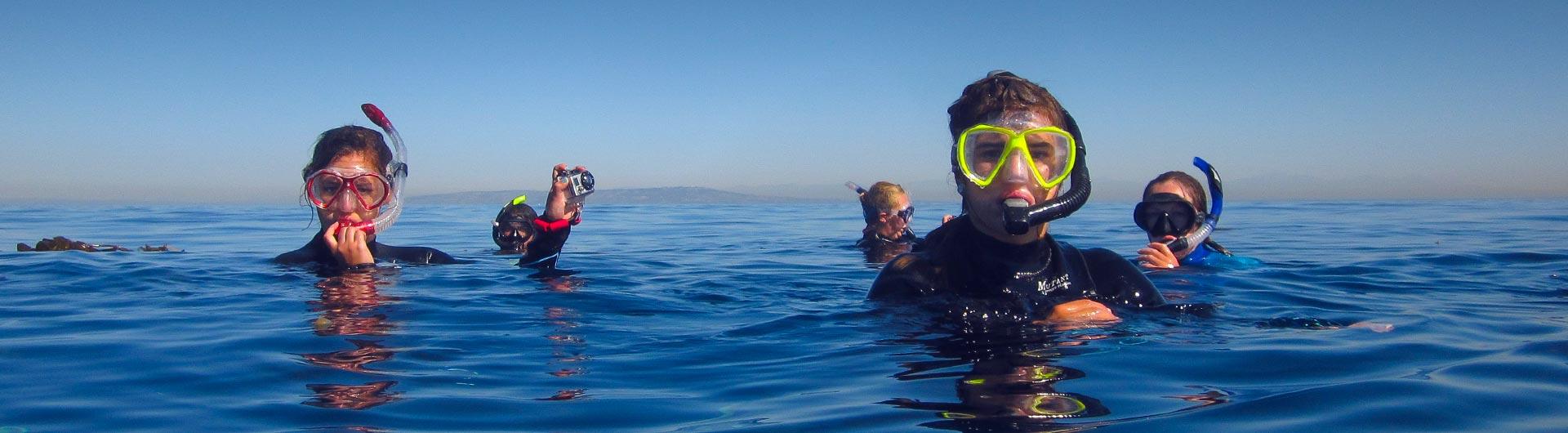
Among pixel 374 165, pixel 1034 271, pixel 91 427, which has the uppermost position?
pixel 374 165

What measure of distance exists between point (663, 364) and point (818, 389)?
59 cm

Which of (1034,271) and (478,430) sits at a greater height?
(1034,271)

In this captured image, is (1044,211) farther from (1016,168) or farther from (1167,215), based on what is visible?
(1167,215)

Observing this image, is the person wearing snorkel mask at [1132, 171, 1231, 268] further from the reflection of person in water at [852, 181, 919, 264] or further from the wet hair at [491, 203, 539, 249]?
the wet hair at [491, 203, 539, 249]

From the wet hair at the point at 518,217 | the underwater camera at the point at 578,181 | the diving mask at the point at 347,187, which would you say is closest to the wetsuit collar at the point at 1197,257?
the underwater camera at the point at 578,181

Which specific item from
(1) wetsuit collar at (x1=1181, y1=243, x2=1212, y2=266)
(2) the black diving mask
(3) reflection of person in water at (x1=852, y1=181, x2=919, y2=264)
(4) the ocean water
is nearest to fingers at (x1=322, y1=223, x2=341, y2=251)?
(4) the ocean water

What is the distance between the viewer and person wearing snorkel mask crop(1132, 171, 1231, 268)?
5914 millimetres

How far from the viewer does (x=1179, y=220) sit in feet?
19.6

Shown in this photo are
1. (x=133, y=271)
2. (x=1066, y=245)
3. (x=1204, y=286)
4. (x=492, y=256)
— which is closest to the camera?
(x=1066, y=245)

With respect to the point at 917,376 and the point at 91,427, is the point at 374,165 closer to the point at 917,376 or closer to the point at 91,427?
the point at 91,427

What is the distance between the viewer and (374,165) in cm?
567

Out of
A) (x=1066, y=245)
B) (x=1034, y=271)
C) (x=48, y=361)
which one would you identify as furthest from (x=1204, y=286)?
(x=48, y=361)

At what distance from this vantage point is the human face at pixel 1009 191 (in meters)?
3.11

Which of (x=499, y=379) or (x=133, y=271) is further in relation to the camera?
(x=133, y=271)
